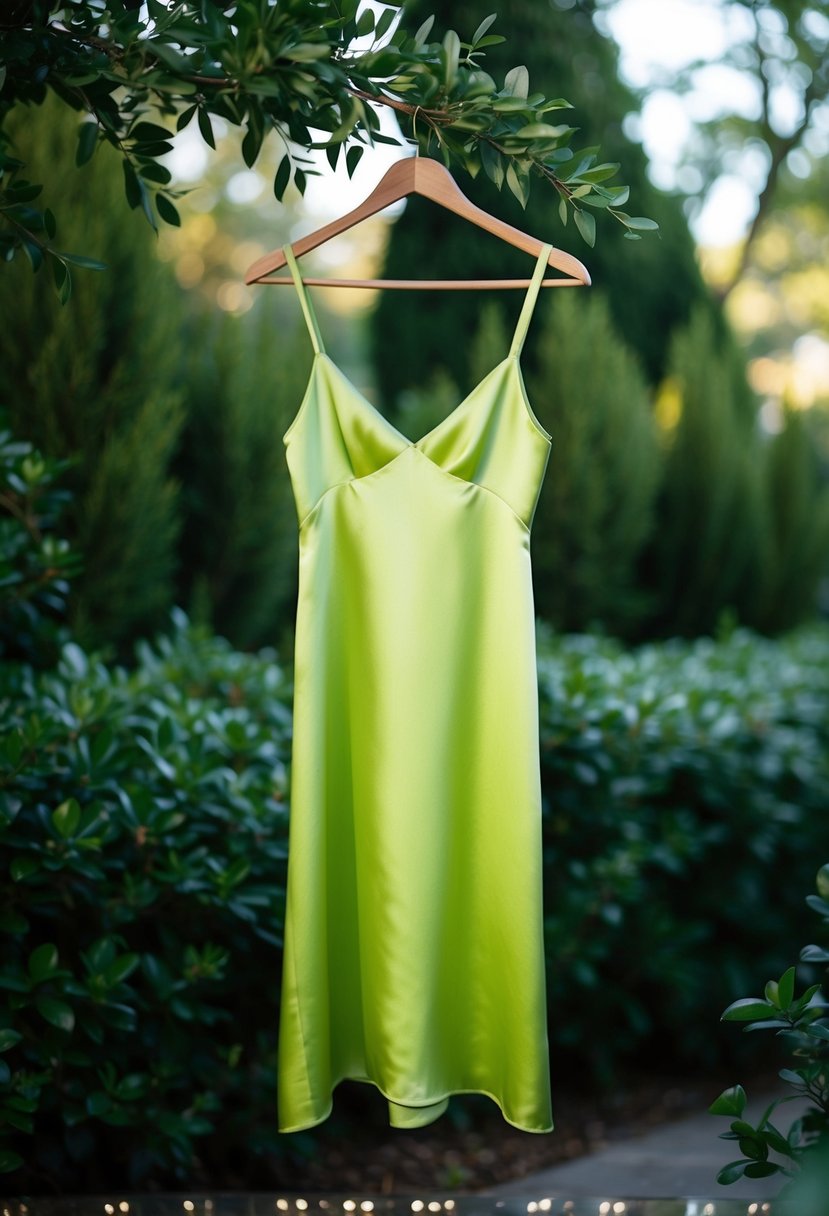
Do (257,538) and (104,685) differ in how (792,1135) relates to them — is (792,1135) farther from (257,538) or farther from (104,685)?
(257,538)

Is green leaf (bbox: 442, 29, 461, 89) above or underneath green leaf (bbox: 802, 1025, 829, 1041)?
above

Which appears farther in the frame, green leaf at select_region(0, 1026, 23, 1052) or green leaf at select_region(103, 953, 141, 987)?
green leaf at select_region(103, 953, 141, 987)

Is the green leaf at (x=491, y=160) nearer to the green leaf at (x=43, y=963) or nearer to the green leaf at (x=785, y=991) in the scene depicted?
the green leaf at (x=785, y=991)

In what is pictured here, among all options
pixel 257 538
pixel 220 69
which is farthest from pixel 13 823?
pixel 257 538

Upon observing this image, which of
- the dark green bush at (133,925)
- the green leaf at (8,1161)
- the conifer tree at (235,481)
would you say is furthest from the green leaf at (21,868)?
the conifer tree at (235,481)

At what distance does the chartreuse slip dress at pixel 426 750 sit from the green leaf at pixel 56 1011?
442 mm

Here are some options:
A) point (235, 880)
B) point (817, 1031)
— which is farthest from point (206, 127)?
point (817, 1031)

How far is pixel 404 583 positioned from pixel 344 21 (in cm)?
74

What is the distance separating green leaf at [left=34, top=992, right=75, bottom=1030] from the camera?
178cm

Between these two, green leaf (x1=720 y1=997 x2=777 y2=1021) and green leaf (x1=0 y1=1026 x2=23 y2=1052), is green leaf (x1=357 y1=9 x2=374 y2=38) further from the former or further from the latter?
green leaf (x1=0 y1=1026 x2=23 y2=1052)

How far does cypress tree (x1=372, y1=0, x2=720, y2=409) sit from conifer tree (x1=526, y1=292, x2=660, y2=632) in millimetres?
399

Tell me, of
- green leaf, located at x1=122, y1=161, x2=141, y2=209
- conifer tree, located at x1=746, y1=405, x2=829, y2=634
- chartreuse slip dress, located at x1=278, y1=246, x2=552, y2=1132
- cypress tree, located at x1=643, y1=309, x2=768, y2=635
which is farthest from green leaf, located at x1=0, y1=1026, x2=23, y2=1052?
conifer tree, located at x1=746, y1=405, x2=829, y2=634

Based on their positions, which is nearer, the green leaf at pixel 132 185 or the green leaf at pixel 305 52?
the green leaf at pixel 305 52

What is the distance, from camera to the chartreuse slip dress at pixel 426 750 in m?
1.53
